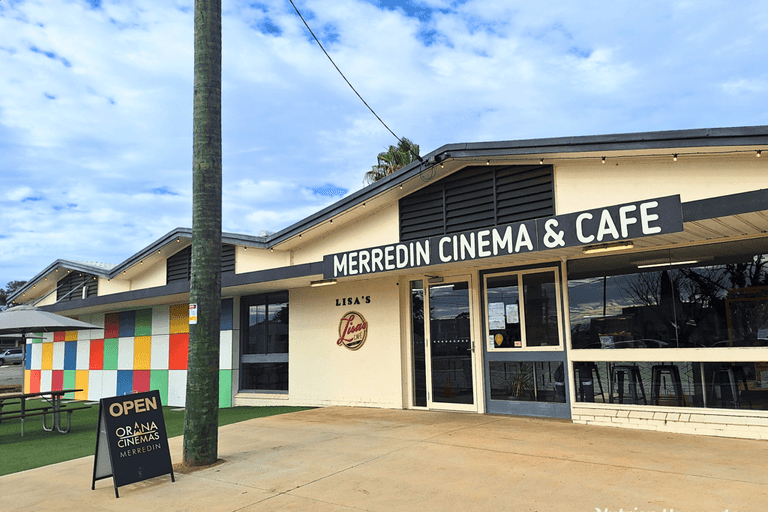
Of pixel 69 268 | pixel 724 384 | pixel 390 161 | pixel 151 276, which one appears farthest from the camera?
pixel 390 161

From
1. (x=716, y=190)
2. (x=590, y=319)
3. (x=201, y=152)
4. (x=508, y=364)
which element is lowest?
(x=508, y=364)

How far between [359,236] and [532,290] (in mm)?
3633

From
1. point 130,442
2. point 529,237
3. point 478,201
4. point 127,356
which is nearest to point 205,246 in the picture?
point 130,442

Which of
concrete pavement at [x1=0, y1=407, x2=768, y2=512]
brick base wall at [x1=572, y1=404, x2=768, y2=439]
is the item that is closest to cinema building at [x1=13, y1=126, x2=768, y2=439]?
brick base wall at [x1=572, y1=404, x2=768, y2=439]

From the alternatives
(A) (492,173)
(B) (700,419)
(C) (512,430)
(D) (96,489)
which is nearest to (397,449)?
(C) (512,430)

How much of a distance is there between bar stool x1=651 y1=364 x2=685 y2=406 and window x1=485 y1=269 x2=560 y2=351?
4.64 feet

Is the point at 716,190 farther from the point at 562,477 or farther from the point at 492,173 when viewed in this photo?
the point at 562,477

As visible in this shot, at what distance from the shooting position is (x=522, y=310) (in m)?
9.00

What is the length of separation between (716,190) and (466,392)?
488 centimetres

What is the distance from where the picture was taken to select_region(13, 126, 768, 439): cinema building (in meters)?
6.96

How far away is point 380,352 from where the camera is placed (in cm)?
1065

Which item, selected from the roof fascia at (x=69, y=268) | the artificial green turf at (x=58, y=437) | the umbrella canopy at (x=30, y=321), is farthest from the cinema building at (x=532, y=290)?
the roof fascia at (x=69, y=268)

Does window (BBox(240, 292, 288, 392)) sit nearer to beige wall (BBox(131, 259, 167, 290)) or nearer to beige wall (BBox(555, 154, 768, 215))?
beige wall (BBox(131, 259, 167, 290))

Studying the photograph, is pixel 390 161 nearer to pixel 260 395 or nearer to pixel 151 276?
pixel 151 276
